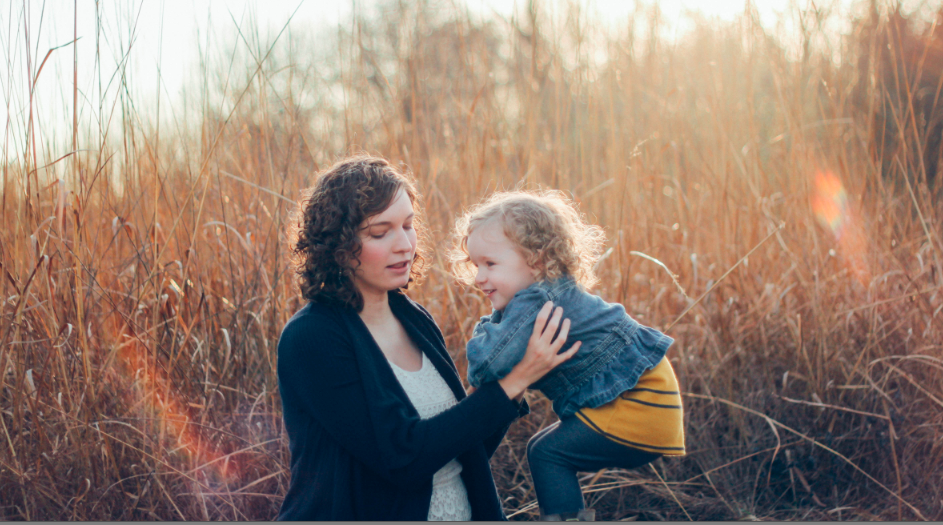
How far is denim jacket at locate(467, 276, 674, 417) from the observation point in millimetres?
1433

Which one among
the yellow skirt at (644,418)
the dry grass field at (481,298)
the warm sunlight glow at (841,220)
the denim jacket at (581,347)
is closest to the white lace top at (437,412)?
the denim jacket at (581,347)

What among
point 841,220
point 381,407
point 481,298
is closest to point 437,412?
point 381,407

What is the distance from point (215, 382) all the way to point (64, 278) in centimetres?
58

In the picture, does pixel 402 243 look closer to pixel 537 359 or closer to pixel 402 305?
pixel 402 305

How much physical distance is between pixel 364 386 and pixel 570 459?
53cm

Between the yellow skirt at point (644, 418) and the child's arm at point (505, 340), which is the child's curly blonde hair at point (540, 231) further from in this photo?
the yellow skirt at point (644, 418)

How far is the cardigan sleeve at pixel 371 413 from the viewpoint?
4.27 ft

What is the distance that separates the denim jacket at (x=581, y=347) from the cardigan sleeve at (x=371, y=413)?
106 millimetres

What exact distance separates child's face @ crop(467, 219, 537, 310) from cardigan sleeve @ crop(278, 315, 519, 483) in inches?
10.6

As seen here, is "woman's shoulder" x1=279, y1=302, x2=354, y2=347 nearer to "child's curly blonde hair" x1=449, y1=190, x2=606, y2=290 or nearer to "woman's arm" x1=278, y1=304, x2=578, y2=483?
"woman's arm" x1=278, y1=304, x2=578, y2=483

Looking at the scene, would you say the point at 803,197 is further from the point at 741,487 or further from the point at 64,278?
the point at 64,278

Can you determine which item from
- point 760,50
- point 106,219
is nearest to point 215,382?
point 106,219

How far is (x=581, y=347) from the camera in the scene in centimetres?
150

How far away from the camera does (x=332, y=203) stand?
1.41 meters
